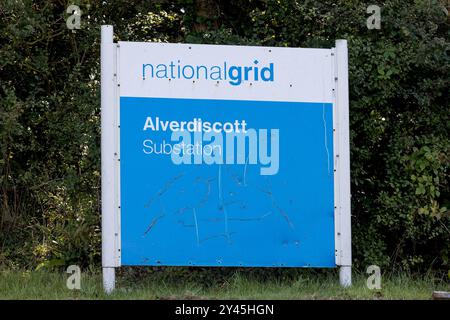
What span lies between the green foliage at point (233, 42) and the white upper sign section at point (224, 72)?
1091 mm

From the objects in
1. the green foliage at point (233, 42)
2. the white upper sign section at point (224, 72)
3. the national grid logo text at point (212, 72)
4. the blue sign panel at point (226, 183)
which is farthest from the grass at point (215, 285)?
the national grid logo text at point (212, 72)

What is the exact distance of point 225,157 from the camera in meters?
6.73

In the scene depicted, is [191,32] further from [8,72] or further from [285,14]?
[8,72]

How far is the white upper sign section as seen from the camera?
6.68m

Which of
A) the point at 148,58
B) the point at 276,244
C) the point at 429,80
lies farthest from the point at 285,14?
the point at 276,244

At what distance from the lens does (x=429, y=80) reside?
26.2 feet

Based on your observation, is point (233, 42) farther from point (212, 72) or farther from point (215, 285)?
point (215, 285)

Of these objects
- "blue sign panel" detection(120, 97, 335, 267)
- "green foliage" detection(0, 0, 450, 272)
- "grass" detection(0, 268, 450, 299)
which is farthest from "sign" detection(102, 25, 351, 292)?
"green foliage" detection(0, 0, 450, 272)

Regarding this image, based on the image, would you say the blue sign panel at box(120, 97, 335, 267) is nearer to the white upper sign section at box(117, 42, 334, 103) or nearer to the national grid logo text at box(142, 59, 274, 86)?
the white upper sign section at box(117, 42, 334, 103)

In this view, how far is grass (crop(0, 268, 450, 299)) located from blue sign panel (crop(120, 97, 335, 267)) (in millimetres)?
294

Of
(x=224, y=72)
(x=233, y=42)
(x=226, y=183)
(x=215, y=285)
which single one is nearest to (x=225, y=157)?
(x=226, y=183)

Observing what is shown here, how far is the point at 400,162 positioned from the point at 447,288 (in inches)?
57.5

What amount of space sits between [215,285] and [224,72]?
2.15 meters

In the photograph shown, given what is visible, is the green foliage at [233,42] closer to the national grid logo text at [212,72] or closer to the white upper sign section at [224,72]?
the white upper sign section at [224,72]
